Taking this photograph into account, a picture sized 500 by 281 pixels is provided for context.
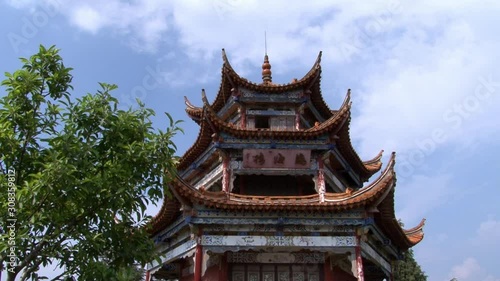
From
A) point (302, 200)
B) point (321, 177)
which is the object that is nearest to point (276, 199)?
point (302, 200)

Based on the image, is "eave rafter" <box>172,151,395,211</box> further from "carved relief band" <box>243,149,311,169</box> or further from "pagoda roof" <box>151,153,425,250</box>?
"carved relief band" <box>243,149,311,169</box>

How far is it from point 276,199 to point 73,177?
8.01 meters

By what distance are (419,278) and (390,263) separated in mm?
17127

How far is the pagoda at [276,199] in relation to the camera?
1304cm

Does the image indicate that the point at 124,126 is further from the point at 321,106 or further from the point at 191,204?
the point at 321,106

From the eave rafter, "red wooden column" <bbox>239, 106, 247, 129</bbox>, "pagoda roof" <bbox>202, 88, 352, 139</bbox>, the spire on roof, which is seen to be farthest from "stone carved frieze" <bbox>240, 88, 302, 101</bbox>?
the eave rafter

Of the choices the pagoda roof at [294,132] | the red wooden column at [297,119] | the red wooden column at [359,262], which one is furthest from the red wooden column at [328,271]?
the red wooden column at [297,119]

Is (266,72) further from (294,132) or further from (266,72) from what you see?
(294,132)

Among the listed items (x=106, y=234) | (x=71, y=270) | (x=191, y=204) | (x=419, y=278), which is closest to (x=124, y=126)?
(x=106, y=234)

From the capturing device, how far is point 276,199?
45.2 ft

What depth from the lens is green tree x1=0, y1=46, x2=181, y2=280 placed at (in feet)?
21.5

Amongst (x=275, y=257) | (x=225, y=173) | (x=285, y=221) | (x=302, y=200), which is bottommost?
(x=275, y=257)

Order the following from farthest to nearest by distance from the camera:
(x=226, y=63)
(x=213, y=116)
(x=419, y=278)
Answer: (x=419, y=278) → (x=226, y=63) → (x=213, y=116)

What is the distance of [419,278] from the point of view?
31156 millimetres
